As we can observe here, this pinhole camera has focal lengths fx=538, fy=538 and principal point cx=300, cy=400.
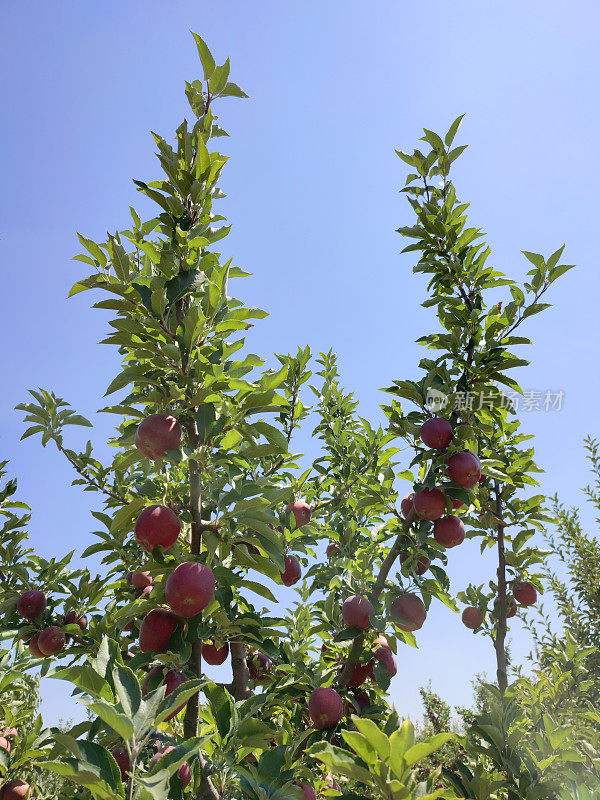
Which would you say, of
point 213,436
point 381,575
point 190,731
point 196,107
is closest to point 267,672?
point 381,575

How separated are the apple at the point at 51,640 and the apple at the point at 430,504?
7.20 feet

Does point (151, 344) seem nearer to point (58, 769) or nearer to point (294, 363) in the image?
point (58, 769)

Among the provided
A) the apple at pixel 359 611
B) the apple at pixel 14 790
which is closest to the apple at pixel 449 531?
the apple at pixel 359 611

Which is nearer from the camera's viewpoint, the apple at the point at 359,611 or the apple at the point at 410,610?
the apple at the point at 359,611

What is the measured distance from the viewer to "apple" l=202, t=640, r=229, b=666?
286 centimetres

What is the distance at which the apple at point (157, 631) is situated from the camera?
2.20 metres

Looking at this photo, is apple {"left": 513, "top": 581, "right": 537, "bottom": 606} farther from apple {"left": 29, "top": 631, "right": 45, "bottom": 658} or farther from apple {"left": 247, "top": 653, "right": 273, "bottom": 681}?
apple {"left": 29, "top": 631, "right": 45, "bottom": 658}

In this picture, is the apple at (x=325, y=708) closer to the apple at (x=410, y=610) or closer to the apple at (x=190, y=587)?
the apple at (x=410, y=610)

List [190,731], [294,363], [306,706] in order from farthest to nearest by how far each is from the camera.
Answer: [294,363] < [306,706] < [190,731]

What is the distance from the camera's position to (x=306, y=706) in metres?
2.93

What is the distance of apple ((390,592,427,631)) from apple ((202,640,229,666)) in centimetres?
93

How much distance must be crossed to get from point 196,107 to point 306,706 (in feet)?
10.4

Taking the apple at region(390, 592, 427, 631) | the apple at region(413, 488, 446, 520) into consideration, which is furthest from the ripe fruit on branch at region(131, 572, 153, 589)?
the apple at region(413, 488, 446, 520)

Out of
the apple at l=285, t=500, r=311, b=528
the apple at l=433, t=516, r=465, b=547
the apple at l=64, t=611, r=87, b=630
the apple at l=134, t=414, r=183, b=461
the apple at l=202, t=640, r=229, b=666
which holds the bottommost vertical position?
the apple at l=202, t=640, r=229, b=666
